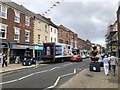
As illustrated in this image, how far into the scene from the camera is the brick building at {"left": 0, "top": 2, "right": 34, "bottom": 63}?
3033 centimetres

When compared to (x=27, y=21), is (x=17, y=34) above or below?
below

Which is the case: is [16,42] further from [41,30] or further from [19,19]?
[41,30]

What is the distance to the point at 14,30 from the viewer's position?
32938 millimetres

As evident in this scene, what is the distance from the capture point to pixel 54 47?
111 feet

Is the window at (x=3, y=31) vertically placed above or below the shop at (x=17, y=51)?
above

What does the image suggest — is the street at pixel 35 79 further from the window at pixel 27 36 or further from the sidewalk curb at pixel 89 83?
the window at pixel 27 36

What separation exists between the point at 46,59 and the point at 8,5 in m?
9.64

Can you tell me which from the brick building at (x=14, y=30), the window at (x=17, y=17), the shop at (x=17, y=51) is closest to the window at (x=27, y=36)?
the brick building at (x=14, y=30)

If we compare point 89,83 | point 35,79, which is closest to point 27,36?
point 35,79

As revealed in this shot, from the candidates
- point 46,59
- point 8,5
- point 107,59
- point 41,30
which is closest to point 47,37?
point 41,30

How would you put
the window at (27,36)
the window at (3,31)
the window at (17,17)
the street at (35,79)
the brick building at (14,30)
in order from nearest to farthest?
the street at (35,79), the window at (3,31), the brick building at (14,30), the window at (17,17), the window at (27,36)

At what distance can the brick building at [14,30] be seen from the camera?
30333mm

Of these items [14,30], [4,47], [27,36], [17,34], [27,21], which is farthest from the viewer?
[27,21]

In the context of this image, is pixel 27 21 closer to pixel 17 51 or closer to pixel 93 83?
pixel 17 51
